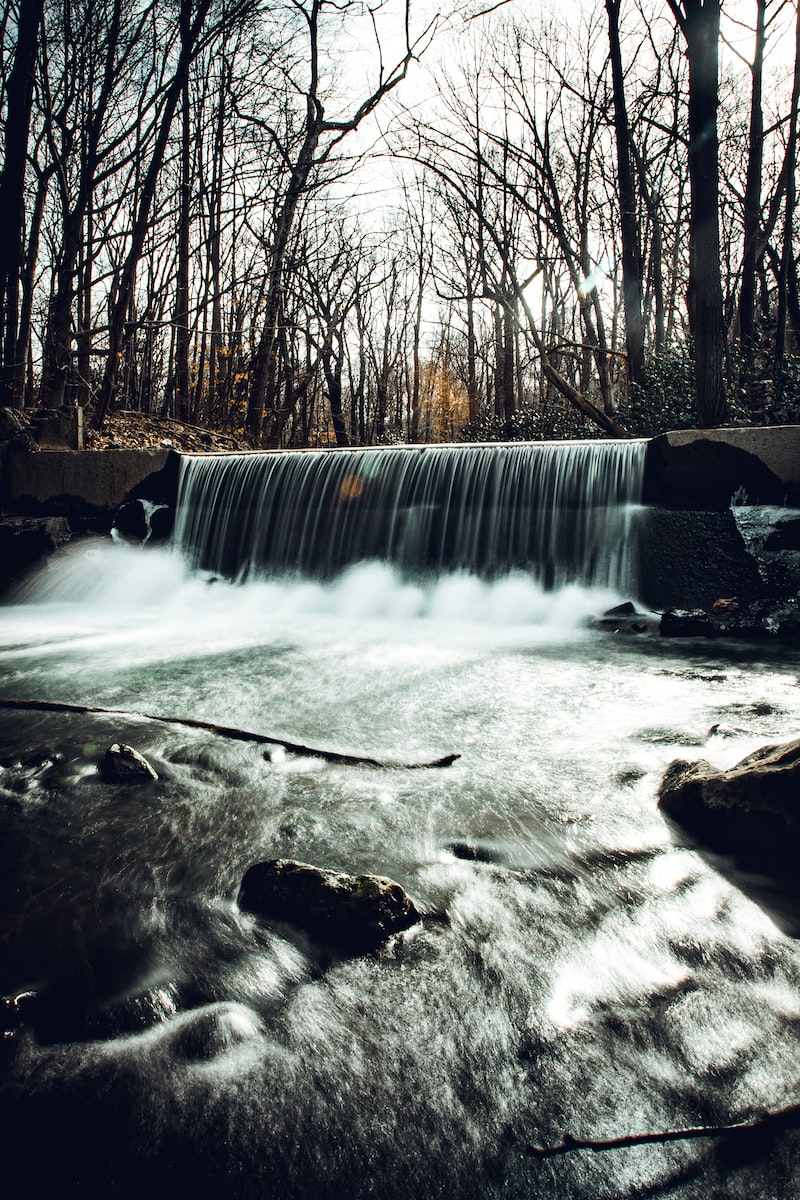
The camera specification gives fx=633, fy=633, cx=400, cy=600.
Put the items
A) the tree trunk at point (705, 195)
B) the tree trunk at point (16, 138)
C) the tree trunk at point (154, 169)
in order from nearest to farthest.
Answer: the tree trunk at point (705, 195)
the tree trunk at point (16, 138)
the tree trunk at point (154, 169)

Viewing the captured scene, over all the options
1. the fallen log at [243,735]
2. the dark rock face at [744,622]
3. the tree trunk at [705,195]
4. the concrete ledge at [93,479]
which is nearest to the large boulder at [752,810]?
the fallen log at [243,735]

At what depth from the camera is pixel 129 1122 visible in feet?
4.17

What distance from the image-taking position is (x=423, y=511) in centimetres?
843

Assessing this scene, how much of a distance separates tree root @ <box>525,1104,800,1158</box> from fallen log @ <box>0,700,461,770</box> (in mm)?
1955

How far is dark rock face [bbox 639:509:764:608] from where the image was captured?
6.59 meters

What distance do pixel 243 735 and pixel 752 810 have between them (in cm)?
245

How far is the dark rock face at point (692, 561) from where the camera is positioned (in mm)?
6590

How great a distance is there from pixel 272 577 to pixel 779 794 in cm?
744

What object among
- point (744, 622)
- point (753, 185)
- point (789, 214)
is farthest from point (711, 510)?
point (789, 214)

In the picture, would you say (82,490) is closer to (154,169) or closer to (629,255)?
(154,169)

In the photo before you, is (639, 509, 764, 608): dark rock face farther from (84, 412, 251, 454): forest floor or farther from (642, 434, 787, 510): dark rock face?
(84, 412, 251, 454): forest floor

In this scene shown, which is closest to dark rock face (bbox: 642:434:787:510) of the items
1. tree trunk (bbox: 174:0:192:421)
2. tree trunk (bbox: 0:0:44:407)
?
tree trunk (bbox: 0:0:44:407)

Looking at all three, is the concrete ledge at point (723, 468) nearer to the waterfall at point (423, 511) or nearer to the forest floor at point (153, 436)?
the waterfall at point (423, 511)

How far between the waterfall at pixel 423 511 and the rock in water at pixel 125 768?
5618 mm
